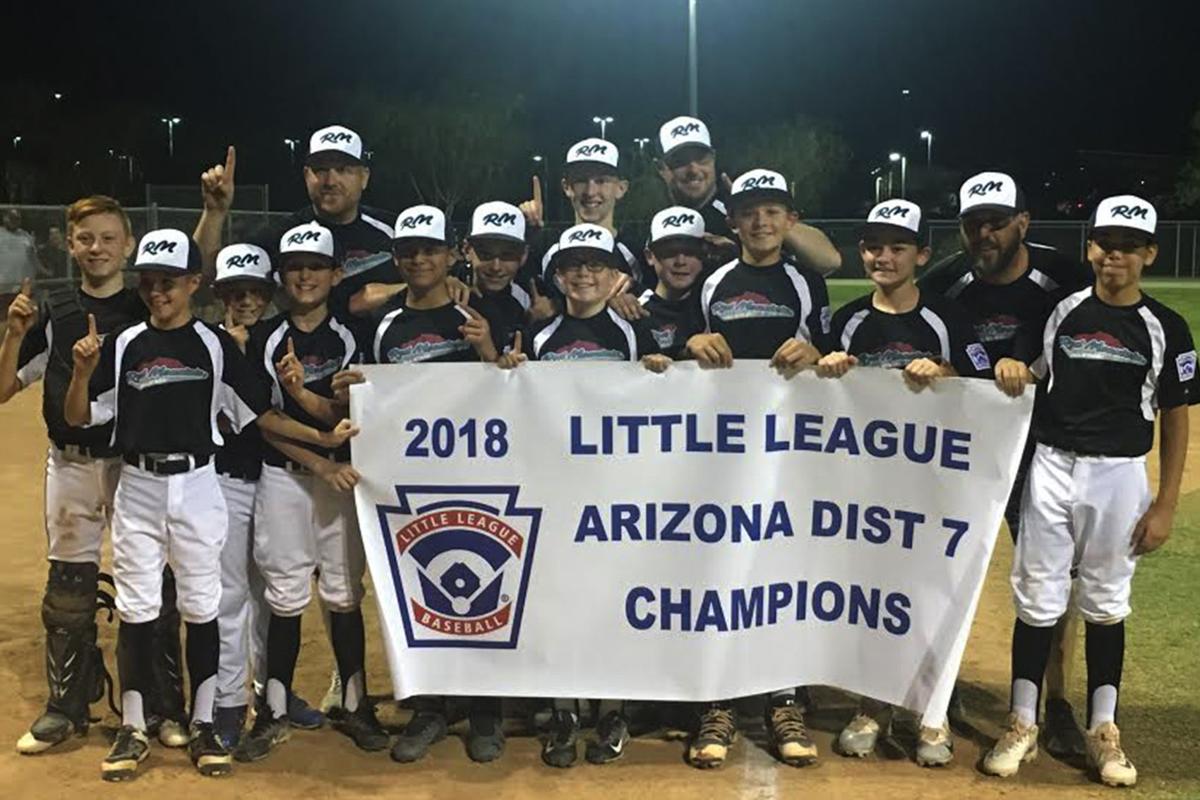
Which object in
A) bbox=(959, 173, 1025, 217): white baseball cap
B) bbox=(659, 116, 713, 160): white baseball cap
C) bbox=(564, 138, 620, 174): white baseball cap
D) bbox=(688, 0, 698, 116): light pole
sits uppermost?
bbox=(688, 0, 698, 116): light pole

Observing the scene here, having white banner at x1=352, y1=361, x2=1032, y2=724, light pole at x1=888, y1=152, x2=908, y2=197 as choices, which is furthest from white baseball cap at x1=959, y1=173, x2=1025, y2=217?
light pole at x1=888, y1=152, x2=908, y2=197

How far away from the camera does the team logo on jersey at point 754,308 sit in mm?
4789

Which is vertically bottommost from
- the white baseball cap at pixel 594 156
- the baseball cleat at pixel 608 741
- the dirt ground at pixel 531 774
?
the dirt ground at pixel 531 774

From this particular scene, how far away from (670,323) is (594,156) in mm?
1125

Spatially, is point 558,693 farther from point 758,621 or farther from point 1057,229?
point 1057,229

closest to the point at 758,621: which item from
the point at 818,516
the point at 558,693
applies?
the point at 818,516

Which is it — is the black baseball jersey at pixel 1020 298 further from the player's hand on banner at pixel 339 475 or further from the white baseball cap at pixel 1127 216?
the player's hand on banner at pixel 339 475

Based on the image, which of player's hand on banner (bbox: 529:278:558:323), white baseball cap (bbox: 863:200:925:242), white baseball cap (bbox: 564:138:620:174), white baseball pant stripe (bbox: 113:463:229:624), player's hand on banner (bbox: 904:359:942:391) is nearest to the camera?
player's hand on banner (bbox: 904:359:942:391)

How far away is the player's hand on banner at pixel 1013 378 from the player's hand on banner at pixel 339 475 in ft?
7.82

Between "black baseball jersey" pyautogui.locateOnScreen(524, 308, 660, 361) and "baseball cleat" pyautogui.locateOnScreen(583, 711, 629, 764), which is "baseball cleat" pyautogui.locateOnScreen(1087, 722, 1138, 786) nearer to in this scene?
"baseball cleat" pyautogui.locateOnScreen(583, 711, 629, 764)

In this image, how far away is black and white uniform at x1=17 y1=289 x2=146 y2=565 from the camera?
4.71 meters

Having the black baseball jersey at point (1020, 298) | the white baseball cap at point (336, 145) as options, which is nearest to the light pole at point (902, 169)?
the white baseball cap at point (336, 145)

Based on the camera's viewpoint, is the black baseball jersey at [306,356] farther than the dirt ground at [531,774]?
Yes

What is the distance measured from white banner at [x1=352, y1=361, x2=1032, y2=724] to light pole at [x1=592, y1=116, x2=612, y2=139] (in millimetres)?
66695
